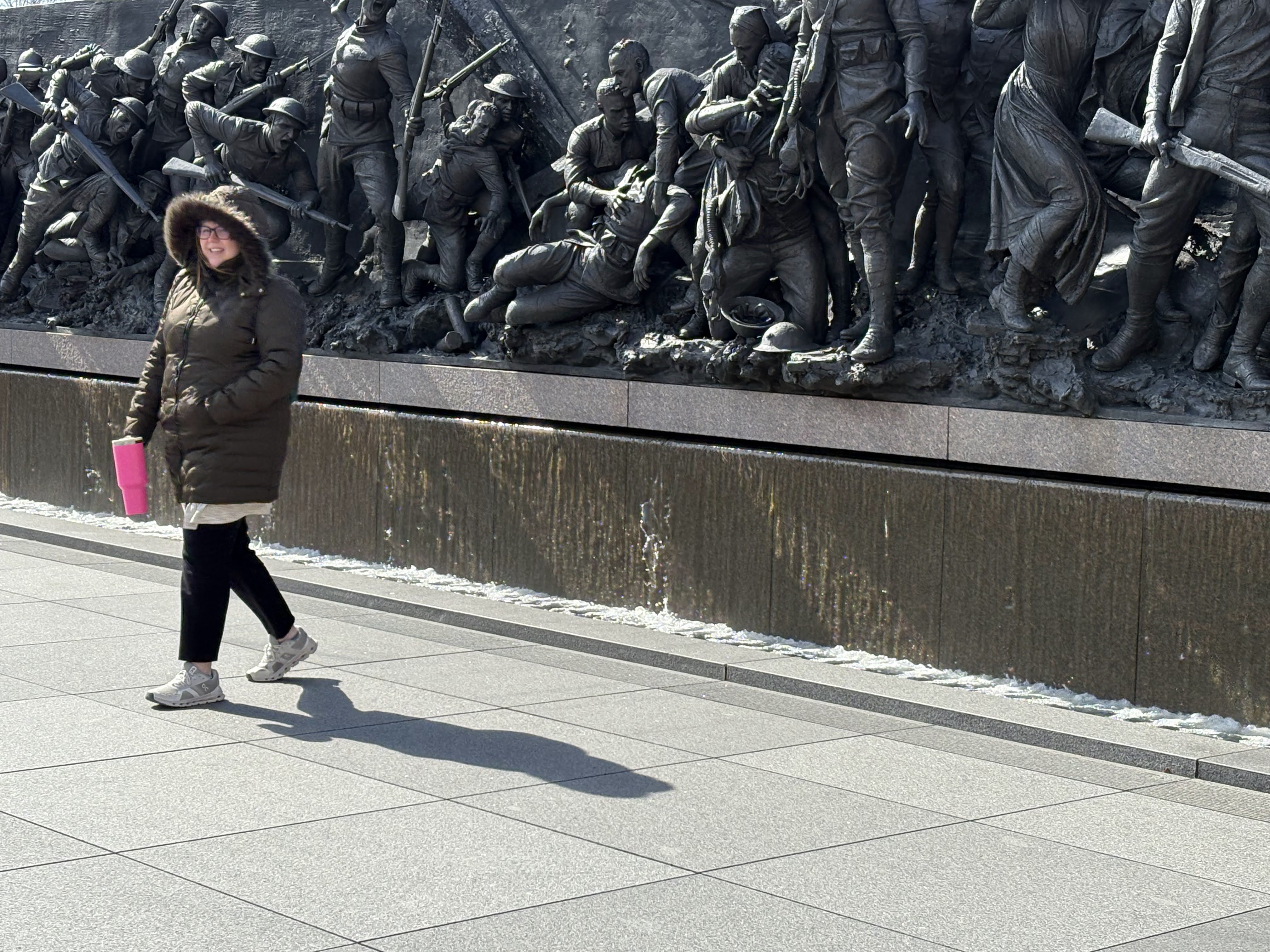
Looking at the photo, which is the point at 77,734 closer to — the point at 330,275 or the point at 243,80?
the point at 330,275

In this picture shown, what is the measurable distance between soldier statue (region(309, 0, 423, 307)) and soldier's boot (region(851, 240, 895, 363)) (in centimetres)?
401

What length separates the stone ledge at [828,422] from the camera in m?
7.27

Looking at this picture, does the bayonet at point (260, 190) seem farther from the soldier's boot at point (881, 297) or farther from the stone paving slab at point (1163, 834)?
the stone paving slab at point (1163, 834)

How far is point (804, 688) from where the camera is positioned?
7.62 meters

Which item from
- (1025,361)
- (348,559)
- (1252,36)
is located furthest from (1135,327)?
(348,559)

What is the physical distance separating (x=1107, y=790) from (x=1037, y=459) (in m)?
2.03

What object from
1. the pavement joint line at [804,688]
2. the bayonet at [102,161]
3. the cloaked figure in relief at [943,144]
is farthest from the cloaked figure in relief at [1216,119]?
the bayonet at [102,161]

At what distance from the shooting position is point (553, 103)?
433 inches

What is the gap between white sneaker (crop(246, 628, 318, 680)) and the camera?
739cm

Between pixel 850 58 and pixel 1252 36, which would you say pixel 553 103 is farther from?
pixel 1252 36

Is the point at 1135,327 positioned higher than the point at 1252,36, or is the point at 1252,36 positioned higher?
the point at 1252,36

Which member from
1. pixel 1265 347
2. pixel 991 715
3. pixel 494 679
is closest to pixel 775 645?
pixel 494 679

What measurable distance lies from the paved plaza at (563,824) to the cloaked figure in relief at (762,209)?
7.32ft

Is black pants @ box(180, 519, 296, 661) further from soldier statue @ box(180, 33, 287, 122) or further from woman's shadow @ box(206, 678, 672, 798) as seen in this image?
soldier statue @ box(180, 33, 287, 122)
